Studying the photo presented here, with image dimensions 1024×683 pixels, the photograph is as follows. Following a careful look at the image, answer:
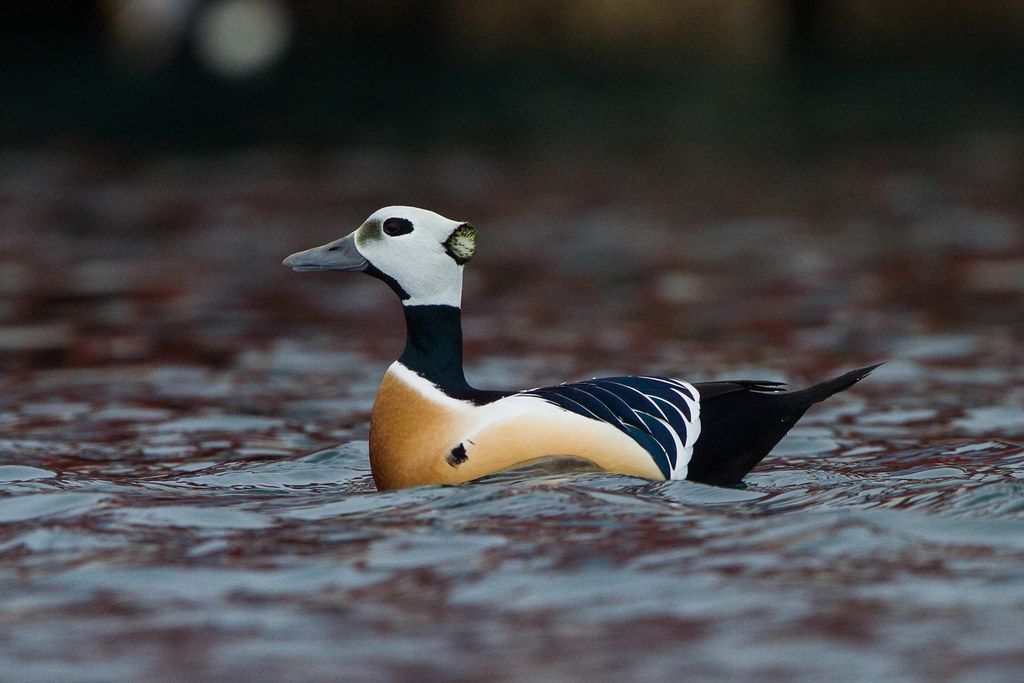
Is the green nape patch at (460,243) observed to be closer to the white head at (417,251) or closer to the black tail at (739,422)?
the white head at (417,251)

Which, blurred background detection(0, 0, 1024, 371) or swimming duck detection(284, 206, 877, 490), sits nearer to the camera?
swimming duck detection(284, 206, 877, 490)

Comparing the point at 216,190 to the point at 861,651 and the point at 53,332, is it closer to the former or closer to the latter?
the point at 53,332

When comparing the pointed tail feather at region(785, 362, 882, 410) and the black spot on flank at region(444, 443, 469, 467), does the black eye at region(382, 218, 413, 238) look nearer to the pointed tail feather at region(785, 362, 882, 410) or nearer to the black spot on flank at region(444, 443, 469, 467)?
the black spot on flank at region(444, 443, 469, 467)

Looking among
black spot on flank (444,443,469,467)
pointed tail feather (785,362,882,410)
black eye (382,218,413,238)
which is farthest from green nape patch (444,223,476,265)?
pointed tail feather (785,362,882,410)

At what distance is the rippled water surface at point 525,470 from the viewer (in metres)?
4.40

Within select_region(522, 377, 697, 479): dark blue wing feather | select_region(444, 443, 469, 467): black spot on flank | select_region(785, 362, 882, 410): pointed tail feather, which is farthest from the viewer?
select_region(785, 362, 882, 410): pointed tail feather

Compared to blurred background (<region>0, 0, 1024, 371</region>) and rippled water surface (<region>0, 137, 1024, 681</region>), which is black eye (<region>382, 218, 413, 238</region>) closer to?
rippled water surface (<region>0, 137, 1024, 681</region>)

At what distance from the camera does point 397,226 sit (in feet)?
20.7

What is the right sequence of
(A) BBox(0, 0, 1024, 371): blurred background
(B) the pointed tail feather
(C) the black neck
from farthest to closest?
(A) BBox(0, 0, 1024, 371): blurred background, (B) the pointed tail feather, (C) the black neck

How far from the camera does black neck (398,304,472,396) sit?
6.18 m

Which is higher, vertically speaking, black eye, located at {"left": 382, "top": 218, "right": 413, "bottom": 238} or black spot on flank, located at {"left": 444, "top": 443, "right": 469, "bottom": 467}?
black eye, located at {"left": 382, "top": 218, "right": 413, "bottom": 238}

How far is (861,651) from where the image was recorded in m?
4.22

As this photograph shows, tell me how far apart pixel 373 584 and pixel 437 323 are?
1644 mm

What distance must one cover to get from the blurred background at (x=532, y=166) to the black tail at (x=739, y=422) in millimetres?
3837
